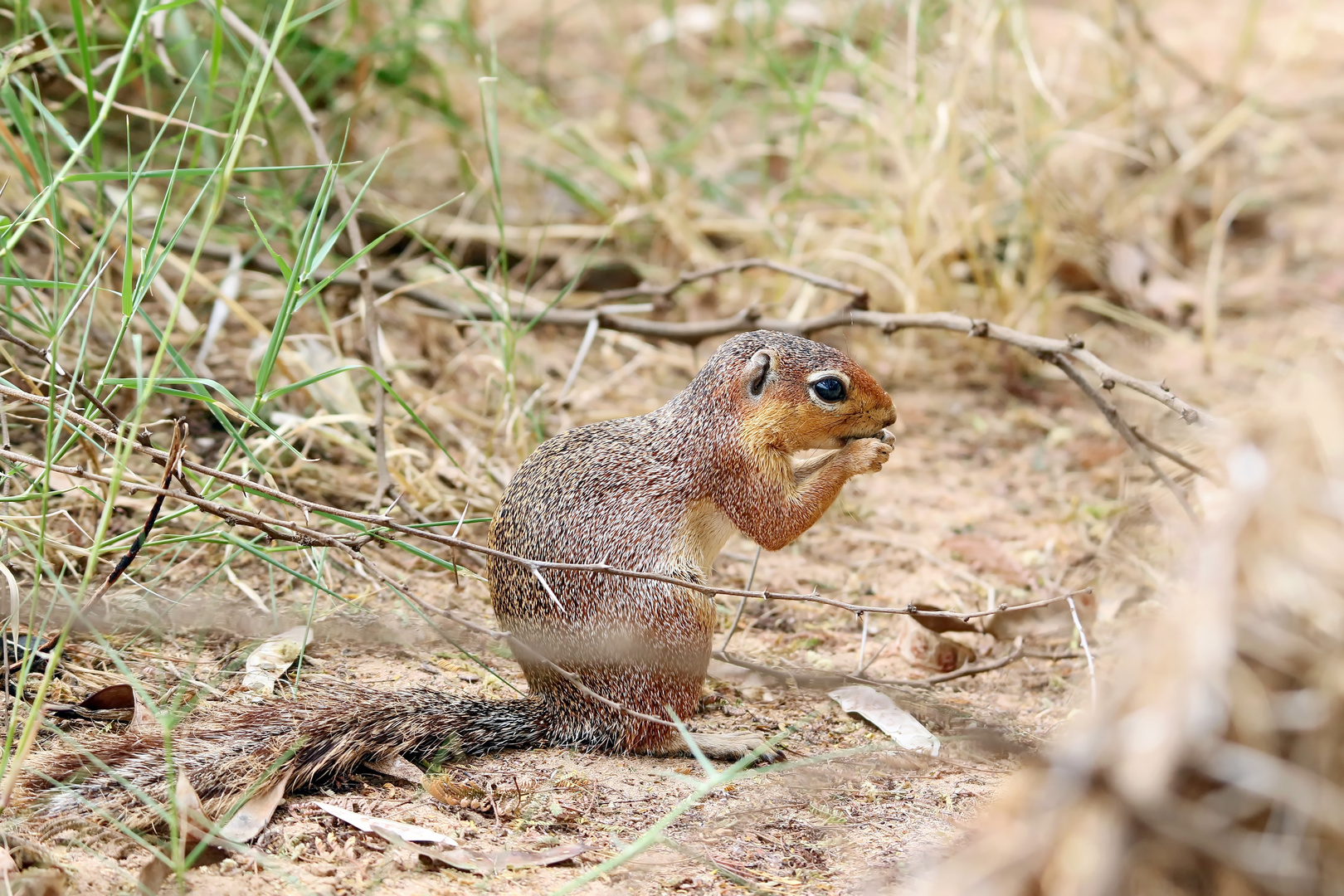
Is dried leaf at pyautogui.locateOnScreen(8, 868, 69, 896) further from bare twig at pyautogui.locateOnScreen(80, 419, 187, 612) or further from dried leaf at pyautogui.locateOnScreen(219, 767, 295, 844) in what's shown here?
bare twig at pyautogui.locateOnScreen(80, 419, 187, 612)

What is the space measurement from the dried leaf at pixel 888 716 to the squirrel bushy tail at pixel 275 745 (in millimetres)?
826

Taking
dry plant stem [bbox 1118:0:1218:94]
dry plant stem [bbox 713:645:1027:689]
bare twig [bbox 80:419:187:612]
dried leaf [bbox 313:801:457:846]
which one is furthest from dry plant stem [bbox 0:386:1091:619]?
dry plant stem [bbox 1118:0:1218:94]

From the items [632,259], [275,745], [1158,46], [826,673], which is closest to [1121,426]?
[826,673]

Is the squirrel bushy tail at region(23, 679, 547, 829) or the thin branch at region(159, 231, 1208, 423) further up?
the thin branch at region(159, 231, 1208, 423)

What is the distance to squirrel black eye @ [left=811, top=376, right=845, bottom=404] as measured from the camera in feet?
10.1

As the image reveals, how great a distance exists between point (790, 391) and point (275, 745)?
1.48 meters

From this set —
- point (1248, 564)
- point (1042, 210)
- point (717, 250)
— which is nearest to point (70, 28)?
point (717, 250)

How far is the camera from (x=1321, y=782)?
1.15 m

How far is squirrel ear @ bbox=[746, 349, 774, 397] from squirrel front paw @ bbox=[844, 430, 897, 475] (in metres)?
0.28

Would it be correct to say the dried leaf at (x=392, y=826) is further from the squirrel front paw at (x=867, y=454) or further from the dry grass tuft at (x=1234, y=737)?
the squirrel front paw at (x=867, y=454)

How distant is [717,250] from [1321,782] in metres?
4.90

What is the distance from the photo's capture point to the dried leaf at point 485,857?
220cm

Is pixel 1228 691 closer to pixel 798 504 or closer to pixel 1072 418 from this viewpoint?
pixel 798 504

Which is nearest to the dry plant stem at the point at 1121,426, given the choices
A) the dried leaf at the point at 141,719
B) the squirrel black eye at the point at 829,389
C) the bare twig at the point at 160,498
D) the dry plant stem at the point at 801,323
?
the dry plant stem at the point at 801,323
